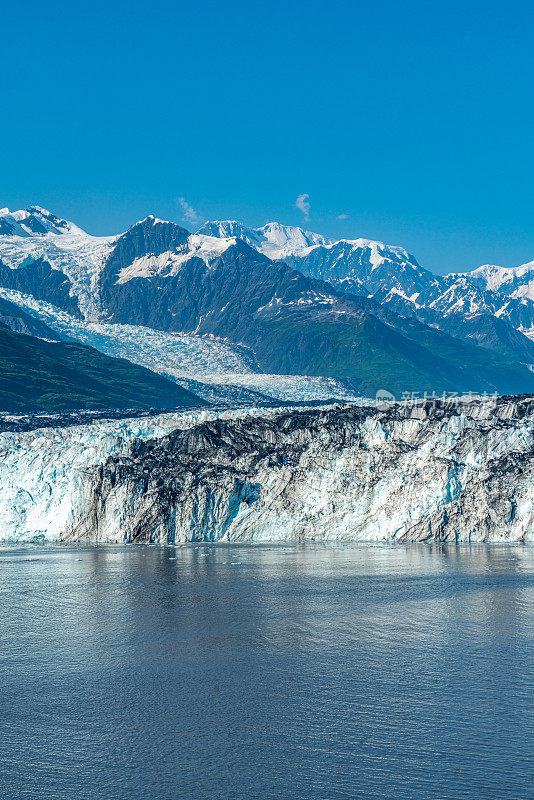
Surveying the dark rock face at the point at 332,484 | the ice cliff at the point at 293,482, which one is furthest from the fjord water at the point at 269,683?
the ice cliff at the point at 293,482

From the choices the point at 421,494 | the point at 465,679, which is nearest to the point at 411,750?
the point at 465,679

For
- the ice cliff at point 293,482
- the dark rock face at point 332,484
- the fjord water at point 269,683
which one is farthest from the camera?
the ice cliff at point 293,482

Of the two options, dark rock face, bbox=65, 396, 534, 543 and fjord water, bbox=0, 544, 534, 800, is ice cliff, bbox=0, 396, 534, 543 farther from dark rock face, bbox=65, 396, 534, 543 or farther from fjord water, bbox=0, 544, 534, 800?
fjord water, bbox=0, 544, 534, 800

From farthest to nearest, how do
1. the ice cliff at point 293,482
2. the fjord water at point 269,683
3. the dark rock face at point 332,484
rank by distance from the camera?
the ice cliff at point 293,482 → the dark rock face at point 332,484 → the fjord water at point 269,683

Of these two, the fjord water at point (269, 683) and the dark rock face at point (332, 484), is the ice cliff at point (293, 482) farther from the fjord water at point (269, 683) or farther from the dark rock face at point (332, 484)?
the fjord water at point (269, 683)

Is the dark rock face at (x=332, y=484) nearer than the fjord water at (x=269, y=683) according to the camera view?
No

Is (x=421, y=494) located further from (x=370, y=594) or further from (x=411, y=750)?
(x=411, y=750)

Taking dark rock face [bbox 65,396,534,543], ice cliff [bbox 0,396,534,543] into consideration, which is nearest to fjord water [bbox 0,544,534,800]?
dark rock face [bbox 65,396,534,543]

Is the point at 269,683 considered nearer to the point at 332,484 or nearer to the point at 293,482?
the point at 332,484
